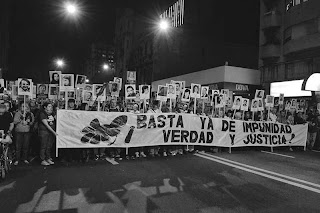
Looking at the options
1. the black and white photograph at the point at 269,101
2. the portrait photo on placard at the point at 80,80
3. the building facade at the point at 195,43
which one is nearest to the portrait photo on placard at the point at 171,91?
the portrait photo on placard at the point at 80,80

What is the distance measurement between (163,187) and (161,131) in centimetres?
339

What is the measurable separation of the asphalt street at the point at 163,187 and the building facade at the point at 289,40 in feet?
52.7

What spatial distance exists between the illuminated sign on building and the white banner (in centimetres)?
3324

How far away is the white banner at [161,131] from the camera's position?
756cm

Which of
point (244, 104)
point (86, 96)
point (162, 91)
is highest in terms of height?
point (162, 91)

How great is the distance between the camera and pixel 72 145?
747 centimetres

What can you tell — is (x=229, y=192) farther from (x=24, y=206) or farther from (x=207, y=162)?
(x=24, y=206)

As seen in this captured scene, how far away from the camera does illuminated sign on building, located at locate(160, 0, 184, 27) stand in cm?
4103

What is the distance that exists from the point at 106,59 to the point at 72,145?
96296mm

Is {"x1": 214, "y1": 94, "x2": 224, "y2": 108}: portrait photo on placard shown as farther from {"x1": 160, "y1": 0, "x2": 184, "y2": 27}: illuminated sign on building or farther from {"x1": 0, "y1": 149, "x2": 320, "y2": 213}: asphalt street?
{"x1": 160, "y1": 0, "x2": 184, "y2": 27}: illuminated sign on building

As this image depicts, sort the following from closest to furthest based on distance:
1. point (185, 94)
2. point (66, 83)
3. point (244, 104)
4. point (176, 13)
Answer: point (66, 83), point (185, 94), point (244, 104), point (176, 13)

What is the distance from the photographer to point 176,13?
42.8 m

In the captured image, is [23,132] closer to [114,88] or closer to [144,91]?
[114,88]

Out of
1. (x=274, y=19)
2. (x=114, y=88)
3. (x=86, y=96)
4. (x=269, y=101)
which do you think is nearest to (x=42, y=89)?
(x=86, y=96)
